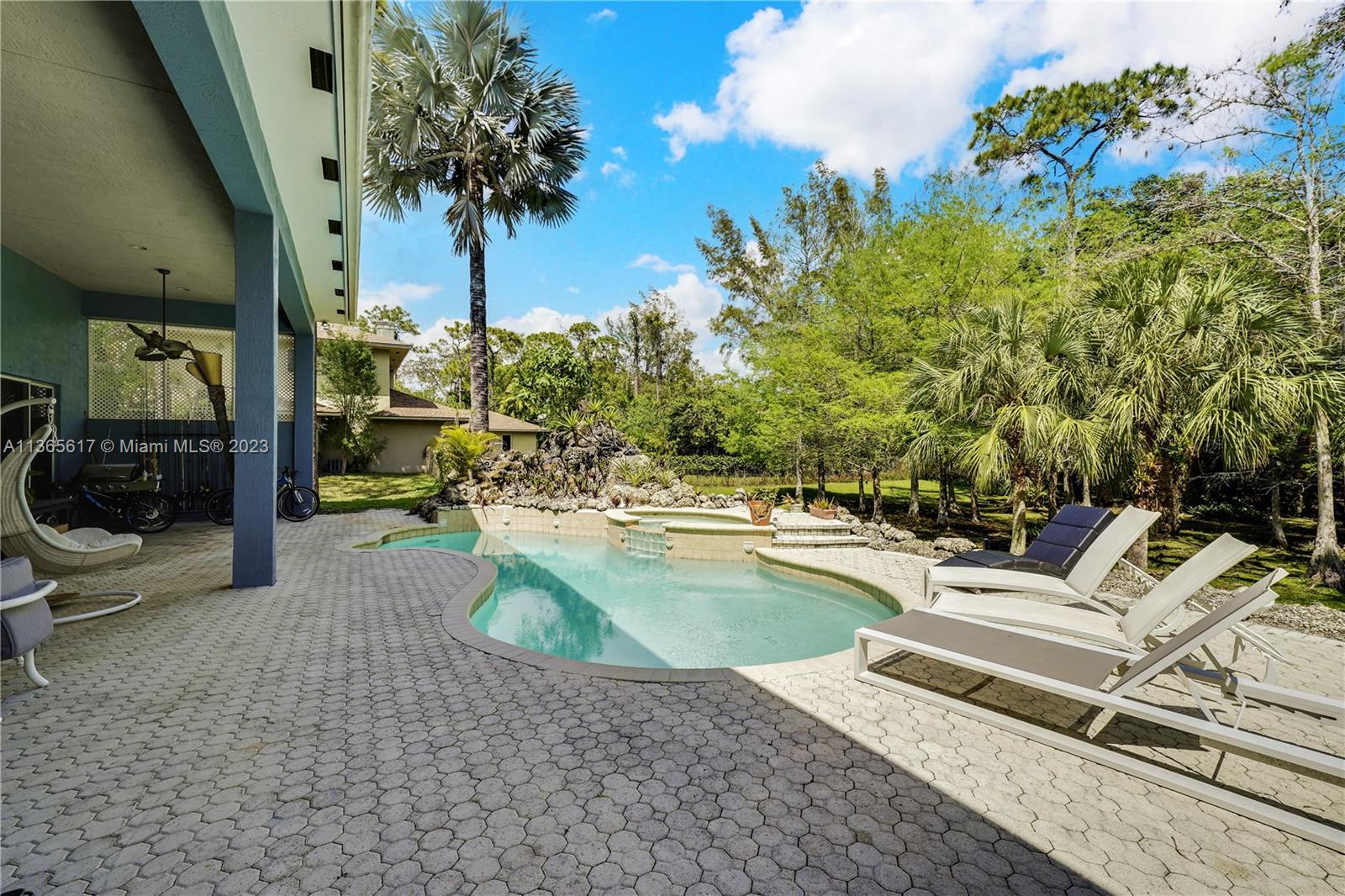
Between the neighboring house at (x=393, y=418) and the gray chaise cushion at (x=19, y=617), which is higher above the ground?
the neighboring house at (x=393, y=418)

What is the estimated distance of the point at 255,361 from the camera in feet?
18.9

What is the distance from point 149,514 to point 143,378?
289cm

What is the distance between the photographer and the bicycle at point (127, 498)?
891 centimetres

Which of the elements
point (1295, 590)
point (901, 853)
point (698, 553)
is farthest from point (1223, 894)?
point (698, 553)

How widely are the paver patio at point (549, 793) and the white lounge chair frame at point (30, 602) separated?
3.9 inches

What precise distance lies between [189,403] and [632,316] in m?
27.6

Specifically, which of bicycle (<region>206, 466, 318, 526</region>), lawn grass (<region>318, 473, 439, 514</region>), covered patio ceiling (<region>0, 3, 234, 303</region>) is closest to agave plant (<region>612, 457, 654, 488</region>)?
lawn grass (<region>318, 473, 439, 514</region>)

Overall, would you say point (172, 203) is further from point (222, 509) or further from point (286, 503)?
point (286, 503)

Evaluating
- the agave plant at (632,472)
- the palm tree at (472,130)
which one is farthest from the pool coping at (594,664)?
the palm tree at (472,130)

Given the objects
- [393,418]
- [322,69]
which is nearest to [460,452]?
[393,418]

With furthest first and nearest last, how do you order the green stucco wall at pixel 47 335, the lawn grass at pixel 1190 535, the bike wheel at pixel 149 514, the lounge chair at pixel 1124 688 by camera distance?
1. the bike wheel at pixel 149 514
2. the green stucco wall at pixel 47 335
3. the lawn grass at pixel 1190 535
4. the lounge chair at pixel 1124 688

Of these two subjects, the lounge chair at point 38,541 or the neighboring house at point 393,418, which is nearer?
the lounge chair at point 38,541

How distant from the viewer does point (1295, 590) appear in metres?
6.77

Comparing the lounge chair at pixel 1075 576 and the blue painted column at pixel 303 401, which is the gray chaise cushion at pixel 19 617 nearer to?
the lounge chair at pixel 1075 576
